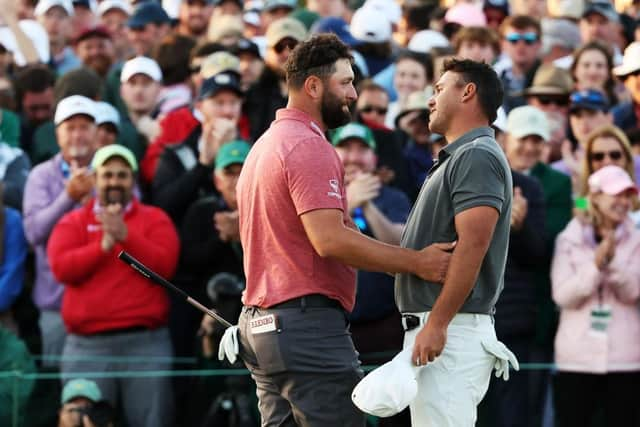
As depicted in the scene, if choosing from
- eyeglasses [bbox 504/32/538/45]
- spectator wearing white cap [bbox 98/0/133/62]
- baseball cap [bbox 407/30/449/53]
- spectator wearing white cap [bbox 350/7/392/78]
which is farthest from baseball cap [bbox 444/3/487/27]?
spectator wearing white cap [bbox 98/0/133/62]

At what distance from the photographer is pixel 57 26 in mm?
14797

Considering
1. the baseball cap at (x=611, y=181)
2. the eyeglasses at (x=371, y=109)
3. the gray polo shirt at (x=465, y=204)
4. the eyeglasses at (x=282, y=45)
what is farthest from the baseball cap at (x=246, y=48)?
the gray polo shirt at (x=465, y=204)

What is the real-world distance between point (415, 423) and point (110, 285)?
4047 millimetres

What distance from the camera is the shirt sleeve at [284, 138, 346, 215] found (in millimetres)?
6645

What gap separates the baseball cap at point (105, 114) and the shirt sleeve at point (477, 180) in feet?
17.3

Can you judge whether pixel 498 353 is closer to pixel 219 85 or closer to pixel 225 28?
pixel 219 85

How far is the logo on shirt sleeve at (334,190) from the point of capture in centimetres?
667

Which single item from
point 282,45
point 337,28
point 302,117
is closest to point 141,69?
point 282,45

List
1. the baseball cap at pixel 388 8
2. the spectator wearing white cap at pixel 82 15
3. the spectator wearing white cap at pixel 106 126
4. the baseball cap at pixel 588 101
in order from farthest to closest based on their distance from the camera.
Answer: the spectator wearing white cap at pixel 82 15 < the baseball cap at pixel 388 8 < the baseball cap at pixel 588 101 < the spectator wearing white cap at pixel 106 126

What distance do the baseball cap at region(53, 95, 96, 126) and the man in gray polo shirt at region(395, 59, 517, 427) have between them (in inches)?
189

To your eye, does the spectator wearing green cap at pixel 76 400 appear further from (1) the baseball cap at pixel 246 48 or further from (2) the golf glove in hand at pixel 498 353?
(1) the baseball cap at pixel 246 48

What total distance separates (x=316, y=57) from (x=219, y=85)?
4.63 metres

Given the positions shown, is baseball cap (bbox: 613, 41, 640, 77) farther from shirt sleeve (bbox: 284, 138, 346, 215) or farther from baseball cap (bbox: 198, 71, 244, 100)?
shirt sleeve (bbox: 284, 138, 346, 215)

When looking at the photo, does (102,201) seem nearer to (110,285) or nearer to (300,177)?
(110,285)
